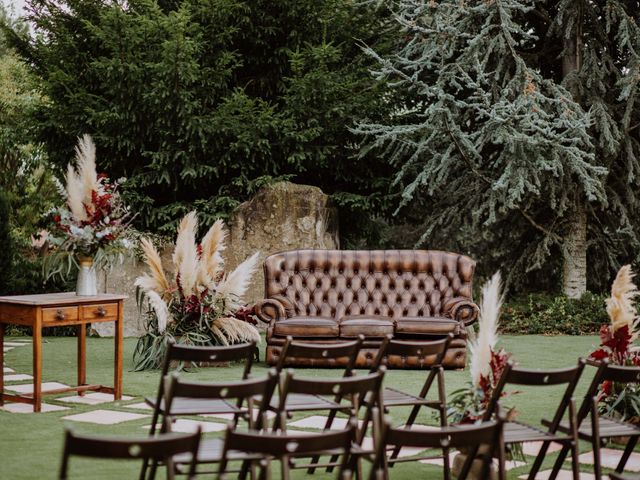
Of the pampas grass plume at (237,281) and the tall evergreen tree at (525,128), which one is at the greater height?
the tall evergreen tree at (525,128)

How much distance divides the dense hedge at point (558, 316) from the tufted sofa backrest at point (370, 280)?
2908mm

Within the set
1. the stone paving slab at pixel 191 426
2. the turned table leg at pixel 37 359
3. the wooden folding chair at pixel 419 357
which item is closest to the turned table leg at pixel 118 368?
the turned table leg at pixel 37 359

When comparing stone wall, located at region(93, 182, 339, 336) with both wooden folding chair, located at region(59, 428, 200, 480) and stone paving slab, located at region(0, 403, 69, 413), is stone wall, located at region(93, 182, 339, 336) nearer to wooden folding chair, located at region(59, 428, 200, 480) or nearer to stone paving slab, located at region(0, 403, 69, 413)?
stone paving slab, located at region(0, 403, 69, 413)

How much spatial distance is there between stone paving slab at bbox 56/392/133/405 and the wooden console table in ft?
0.18

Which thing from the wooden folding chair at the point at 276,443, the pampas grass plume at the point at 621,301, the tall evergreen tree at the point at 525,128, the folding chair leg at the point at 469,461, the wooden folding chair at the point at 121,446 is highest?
the tall evergreen tree at the point at 525,128

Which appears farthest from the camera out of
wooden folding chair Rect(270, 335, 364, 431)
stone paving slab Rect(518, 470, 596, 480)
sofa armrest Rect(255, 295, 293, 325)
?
sofa armrest Rect(255, 295, 293, 325)

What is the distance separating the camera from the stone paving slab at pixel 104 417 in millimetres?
6566

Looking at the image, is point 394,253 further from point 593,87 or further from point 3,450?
point 3,450

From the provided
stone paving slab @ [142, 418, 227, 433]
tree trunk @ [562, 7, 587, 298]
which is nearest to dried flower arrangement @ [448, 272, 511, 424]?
stone paving slab @ [142, 418, 227, 433]

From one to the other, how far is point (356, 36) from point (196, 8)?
2.47 metres

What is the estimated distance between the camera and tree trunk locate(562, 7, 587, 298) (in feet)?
44.1

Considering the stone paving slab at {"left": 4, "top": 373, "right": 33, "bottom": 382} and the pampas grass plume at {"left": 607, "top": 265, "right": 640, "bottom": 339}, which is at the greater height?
the pampas grass plume at {"left": 607, "top": 265, "right": 640, "bottom": 339}

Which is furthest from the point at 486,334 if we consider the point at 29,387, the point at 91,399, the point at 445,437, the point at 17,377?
the point at 17,377

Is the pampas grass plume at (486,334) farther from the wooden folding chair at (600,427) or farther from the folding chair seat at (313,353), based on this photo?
the folding chair seat at (313,353)
